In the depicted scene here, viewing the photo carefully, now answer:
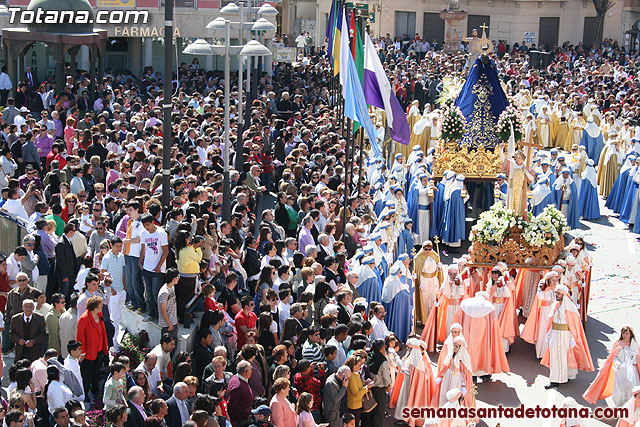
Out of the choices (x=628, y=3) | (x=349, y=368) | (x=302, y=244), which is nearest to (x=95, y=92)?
(x=302, y=244)

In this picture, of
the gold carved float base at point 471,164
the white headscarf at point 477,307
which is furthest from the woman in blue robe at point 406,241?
the gold carved float base at point 471,164

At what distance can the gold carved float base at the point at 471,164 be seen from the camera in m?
20.4

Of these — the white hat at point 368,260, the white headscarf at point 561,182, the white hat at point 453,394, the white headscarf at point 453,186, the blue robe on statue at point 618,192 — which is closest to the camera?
the white hat at point 453,394

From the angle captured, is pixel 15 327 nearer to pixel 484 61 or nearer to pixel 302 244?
pixel 302 244

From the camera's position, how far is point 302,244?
1525 cm

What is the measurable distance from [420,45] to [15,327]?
38.1m

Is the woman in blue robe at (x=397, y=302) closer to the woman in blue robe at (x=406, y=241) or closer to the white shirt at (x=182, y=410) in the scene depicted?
Answer: the woman in blue robe at (x=406, y=241)

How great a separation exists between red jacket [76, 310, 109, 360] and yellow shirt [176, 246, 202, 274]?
1102 mm

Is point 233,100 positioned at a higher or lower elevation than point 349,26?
lower

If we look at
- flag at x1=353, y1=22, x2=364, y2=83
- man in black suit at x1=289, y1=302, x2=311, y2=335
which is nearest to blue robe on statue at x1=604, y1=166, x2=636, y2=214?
flag at x1=353, y1=22, x2=364, y2=83

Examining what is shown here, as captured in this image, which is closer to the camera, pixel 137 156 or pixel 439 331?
pixel 439 331

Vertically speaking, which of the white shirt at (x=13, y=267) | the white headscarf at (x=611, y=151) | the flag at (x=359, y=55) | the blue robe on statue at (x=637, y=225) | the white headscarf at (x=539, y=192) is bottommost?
the blue robe on statue at (x=637, y=225)

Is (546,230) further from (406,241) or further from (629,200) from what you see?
(629,200)

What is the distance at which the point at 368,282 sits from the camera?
47.8 feet
